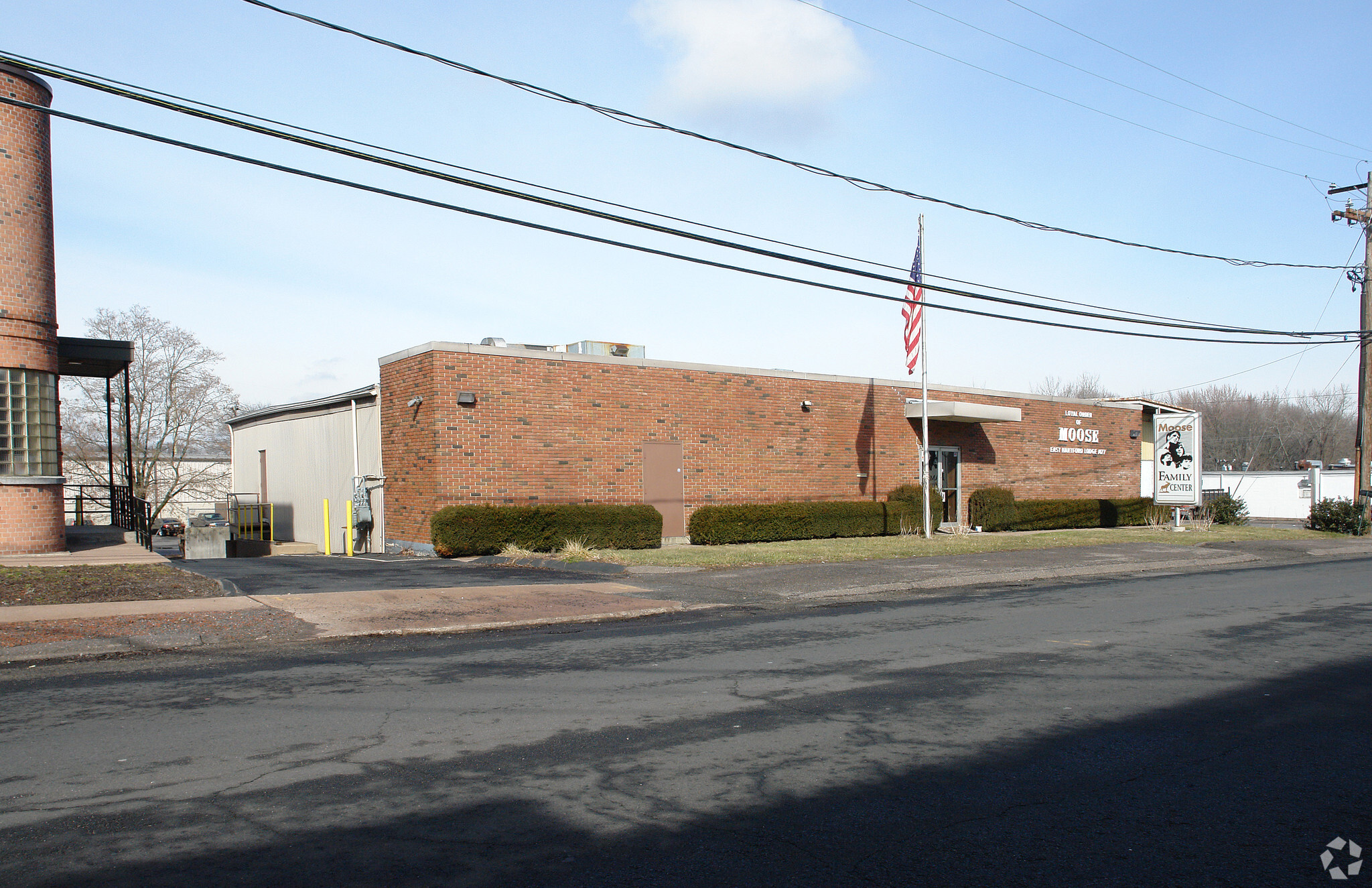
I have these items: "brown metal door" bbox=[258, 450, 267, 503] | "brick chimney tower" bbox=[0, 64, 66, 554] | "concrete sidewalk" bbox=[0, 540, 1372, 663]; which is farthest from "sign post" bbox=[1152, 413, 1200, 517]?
"brick chimney tower" bbox=[0, 64, 66, 554]

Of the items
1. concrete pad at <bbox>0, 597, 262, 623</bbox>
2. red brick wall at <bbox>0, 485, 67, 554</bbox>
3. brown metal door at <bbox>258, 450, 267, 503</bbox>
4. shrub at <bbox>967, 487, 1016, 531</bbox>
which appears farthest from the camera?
brown metal door at <bbox>258, 450, 267, 503</bbox>

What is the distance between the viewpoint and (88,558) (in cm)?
1584

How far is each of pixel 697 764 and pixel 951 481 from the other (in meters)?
25.0

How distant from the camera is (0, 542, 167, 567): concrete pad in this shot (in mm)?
14914

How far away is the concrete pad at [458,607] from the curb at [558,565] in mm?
2520

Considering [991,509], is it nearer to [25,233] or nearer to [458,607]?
[458,607]

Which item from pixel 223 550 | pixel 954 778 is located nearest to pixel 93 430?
pixel 223 550

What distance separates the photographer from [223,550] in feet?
82.2

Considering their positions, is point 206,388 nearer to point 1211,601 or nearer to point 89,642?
point 89,642

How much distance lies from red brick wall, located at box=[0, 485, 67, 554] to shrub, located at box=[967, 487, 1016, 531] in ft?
75.5

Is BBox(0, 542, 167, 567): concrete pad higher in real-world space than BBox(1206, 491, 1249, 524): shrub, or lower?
higher

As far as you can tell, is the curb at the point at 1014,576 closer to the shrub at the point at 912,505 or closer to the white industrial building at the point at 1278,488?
the shrub at the point at 912,505

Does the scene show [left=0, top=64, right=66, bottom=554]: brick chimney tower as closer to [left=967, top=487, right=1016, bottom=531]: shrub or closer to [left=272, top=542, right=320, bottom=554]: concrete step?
[left=272, top=542, right=320, bottom=554]: concrete step

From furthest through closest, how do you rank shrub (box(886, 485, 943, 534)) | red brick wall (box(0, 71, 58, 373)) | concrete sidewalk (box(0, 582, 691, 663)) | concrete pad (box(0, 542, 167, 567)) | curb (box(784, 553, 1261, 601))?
shrub (box(886, 485, 943, 534)) < red brick wall (box(0, 71, 58, 373)) < concrete pad (box(0, 542, 167, 567)) < curb (box(784, 553, 1261, 601)) < concrete sidewalk (box(0, 582, 691, 663))
